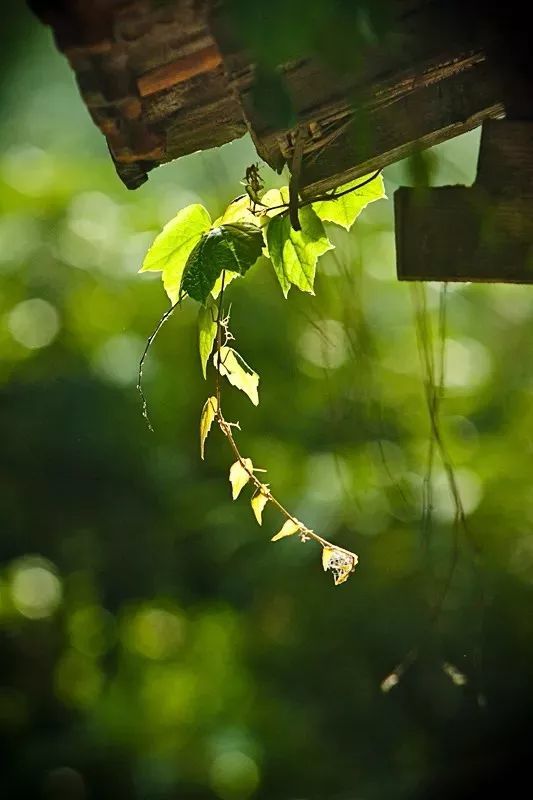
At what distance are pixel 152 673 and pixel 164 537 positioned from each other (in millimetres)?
689

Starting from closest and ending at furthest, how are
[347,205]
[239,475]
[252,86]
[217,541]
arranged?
[252,86] → [347,205] → [239,475] → [217,541]

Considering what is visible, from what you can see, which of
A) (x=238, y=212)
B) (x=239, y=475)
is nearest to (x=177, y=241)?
(x=238, y=212)

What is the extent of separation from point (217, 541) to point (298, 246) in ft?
12.2

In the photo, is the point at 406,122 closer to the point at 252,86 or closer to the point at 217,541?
the point at 252,86

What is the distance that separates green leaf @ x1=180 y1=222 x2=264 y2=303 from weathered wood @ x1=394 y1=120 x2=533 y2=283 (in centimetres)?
17

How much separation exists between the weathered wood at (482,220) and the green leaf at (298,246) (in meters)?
0.14

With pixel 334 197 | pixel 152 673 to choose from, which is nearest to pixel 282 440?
pixel 152 673

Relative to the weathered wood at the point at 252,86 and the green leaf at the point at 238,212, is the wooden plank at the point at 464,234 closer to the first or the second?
the weathered wood at the point at 252,86

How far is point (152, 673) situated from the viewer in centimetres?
428

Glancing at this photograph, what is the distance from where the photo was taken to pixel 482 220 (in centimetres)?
72

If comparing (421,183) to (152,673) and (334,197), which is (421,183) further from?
(152,673)

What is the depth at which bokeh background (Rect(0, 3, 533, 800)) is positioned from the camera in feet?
13.8

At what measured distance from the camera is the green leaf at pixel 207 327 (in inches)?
35.5

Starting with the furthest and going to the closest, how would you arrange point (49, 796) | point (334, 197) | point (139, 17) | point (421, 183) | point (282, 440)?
point (282, 440) < point (49, 796) < point (334, 197) < point (421, 183) < point (139, 17)
